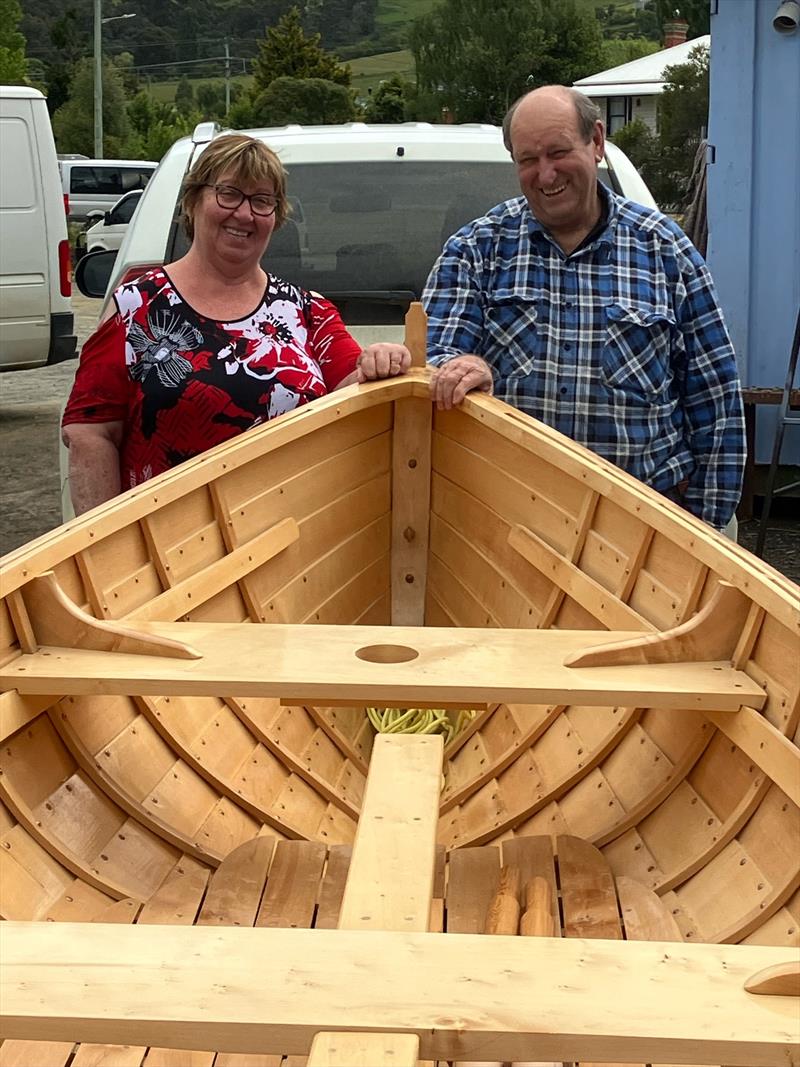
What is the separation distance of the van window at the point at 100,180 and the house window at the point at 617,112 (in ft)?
109

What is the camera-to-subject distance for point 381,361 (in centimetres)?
417

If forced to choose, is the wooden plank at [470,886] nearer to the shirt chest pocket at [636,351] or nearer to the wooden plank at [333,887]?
the wooden plank at [333,887]

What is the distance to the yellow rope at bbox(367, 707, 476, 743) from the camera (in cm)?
445

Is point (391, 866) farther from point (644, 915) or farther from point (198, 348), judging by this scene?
point (198, 348)

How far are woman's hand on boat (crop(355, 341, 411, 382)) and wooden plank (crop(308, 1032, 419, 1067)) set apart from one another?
2.46 metres

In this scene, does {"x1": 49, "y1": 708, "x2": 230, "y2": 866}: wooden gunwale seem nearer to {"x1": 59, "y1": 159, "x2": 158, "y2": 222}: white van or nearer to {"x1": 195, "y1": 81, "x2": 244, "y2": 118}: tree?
{"x1": 59, "y1": 159, "x2": 158, "y2": 222}: white van

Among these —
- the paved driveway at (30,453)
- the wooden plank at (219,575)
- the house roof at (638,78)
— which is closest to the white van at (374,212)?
the wooden plank at (219,575)

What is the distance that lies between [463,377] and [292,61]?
69.1m

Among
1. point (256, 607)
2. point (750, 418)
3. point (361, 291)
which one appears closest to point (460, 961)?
point (256, 607)

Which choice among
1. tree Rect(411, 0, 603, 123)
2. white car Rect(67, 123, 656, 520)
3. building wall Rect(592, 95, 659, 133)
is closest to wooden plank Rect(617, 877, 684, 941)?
white car Rect(67, 123, 656, 520)

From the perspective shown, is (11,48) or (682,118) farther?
(11,48)

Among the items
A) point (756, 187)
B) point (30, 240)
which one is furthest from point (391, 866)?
point (30, 240)

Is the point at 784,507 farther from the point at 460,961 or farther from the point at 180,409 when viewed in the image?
the point at 460,961

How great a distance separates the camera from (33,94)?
1083cm
